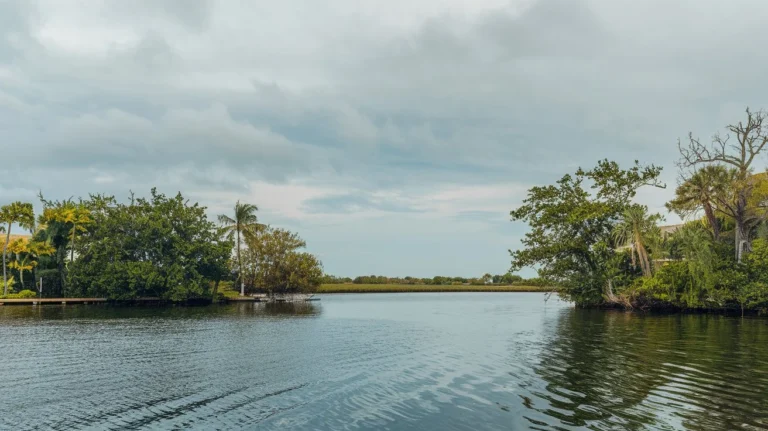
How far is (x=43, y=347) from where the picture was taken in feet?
85.1

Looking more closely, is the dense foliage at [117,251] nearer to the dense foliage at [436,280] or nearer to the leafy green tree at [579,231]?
the leafy green tree at [579,231]

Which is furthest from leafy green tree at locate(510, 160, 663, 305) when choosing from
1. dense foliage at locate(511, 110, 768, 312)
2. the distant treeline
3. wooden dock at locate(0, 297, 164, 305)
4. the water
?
the distant treeline

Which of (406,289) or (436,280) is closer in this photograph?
(406,289)

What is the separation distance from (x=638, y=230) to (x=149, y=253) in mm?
64163

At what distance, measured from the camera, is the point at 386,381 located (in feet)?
58.9

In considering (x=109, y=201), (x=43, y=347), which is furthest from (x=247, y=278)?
(x=43, y=347)

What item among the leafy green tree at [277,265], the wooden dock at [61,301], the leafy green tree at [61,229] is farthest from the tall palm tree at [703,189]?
the leafy green tree at [61,229]

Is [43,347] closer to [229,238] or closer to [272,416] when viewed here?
[272,416]

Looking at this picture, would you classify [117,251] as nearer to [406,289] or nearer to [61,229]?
[61,229]

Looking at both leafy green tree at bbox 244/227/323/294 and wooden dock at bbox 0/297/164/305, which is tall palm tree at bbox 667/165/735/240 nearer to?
leafy green tree at bbox 244/227/323/294

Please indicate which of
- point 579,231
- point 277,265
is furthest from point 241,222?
point 579,231

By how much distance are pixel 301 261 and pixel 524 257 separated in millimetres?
40734

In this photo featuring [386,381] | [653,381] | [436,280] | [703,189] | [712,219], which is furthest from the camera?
[436,280]

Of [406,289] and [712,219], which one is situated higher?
[712,219]
